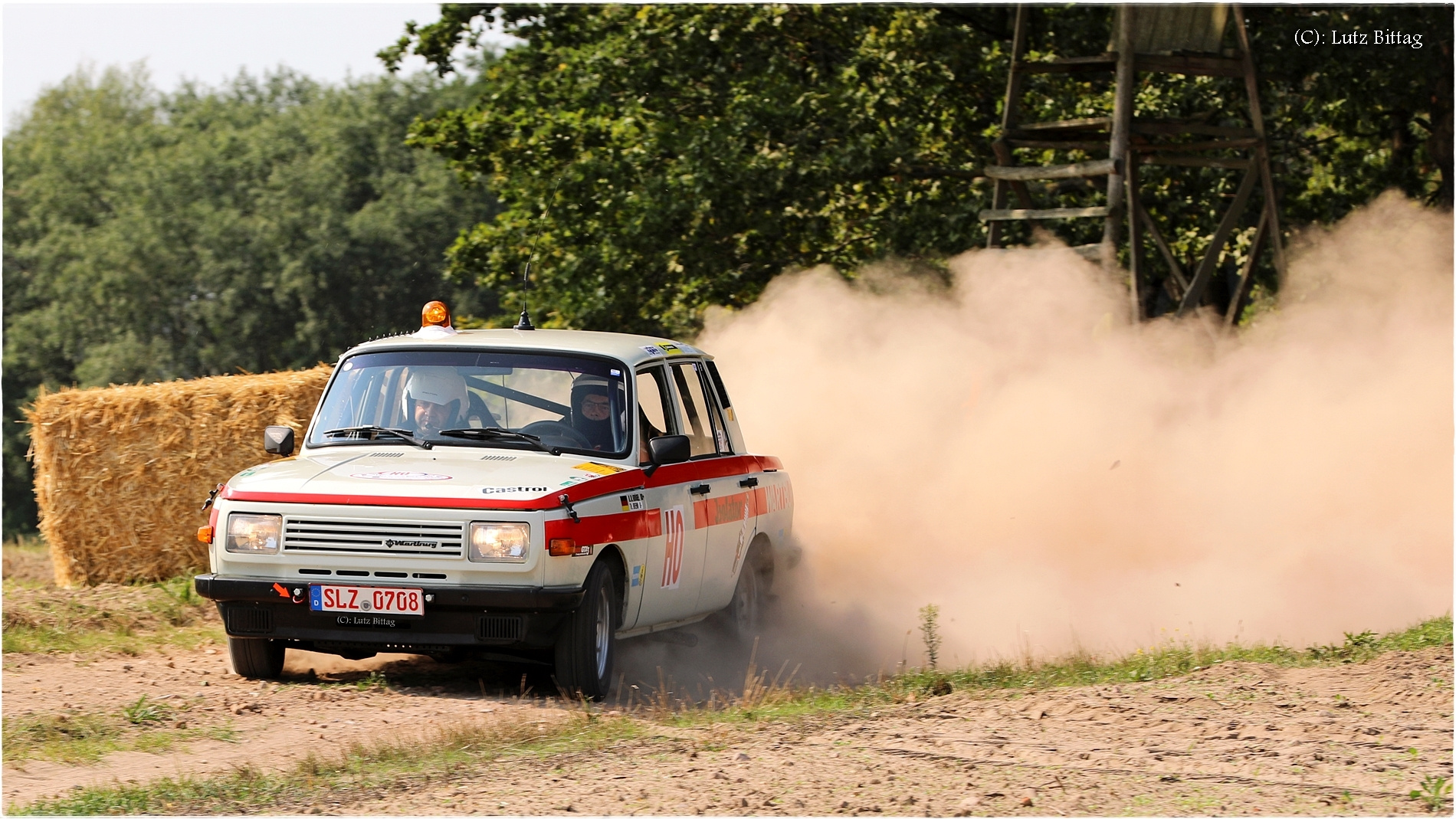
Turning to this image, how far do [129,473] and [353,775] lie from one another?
814 cm

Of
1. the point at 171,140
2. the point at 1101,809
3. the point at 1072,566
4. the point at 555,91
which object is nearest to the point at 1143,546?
the point at 1072,566

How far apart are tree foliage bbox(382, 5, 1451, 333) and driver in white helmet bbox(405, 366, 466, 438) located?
9898 millimetres

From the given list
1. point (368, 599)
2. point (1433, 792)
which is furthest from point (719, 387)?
point (1433, 792)

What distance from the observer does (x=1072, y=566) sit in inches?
510

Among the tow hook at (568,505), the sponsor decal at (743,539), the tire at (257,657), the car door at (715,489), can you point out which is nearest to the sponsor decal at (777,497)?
the car door at (715,489)

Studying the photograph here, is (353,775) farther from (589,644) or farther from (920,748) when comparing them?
(920,748)

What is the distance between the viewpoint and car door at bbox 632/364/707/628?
28.3 feet

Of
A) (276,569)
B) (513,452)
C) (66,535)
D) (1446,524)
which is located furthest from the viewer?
(66,535)

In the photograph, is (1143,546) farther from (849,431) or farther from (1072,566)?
(849,431)

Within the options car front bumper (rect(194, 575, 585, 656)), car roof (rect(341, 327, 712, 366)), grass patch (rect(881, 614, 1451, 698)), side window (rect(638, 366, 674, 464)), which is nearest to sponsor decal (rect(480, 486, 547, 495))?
car front bumper (rect(194, 575, 585, 656))

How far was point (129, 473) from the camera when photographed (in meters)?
13.4

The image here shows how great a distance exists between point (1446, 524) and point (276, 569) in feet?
30.3

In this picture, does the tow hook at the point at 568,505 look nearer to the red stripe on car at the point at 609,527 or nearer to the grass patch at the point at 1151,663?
the red stripe on car at the point at 609,527

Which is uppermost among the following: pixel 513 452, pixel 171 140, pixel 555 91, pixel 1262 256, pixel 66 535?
pixel 171 140
